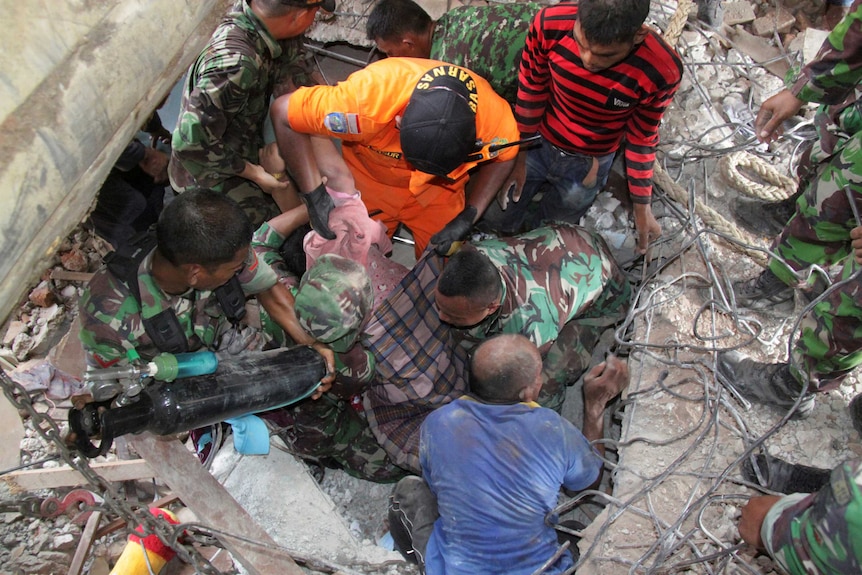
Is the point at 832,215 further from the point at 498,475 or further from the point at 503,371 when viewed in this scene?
the point at 498,475

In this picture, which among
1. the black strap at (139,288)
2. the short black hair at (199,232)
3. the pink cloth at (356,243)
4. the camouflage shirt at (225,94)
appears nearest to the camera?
the short black hair at (199,232)

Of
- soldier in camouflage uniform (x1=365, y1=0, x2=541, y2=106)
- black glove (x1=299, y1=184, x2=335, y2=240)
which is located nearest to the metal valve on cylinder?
black glove (x1=299, y1=184, x2=335, y2=240)

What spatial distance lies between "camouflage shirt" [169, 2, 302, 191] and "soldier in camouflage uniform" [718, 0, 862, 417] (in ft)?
7.85

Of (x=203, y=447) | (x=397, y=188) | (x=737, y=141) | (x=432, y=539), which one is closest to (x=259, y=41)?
(x=397, y=188)

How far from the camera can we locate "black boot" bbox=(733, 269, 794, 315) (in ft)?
10.3

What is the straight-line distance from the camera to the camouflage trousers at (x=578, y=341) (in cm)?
326

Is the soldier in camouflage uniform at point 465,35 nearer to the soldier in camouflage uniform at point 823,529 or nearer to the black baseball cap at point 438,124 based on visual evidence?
the black baseball cap at point 438,124

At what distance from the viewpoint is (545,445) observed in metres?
2.42

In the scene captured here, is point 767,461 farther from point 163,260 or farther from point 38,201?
point 38,201

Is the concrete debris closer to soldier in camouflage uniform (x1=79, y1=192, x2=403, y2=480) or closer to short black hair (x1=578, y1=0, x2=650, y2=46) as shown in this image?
soldier in camouflage uniform (x1=79, y1=192, x2=403, y2=480)

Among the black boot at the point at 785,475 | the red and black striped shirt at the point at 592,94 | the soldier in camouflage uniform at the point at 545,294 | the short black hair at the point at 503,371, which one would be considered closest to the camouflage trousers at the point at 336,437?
the soldier in camouflage uniform at the point at 545,294

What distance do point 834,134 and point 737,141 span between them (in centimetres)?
101

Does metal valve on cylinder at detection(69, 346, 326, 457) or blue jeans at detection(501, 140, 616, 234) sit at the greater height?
metal valve on cylinder at detection(69, 346, 326, 457)

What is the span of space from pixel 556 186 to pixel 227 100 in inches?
71.3
